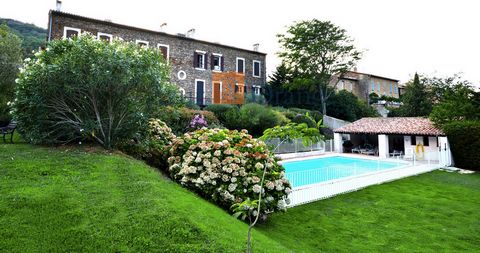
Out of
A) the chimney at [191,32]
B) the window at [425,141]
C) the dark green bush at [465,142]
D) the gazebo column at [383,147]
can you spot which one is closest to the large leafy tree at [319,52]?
the gazebo column at [383,147]

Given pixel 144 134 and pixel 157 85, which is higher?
pixel 157 85

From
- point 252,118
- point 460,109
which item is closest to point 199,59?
point 252,118

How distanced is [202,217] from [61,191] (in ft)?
8.83

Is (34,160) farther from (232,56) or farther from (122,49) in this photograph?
(232,56)

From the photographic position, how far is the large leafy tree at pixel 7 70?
15892 millimetres

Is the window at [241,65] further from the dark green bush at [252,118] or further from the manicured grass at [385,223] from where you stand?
the manicured grass at [385,223]

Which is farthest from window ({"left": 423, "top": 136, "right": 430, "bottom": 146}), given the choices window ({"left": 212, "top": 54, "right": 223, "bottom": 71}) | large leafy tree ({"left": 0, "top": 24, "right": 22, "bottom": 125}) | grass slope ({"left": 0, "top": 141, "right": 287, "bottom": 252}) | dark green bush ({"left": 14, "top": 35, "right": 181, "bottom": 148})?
large leafy tree ({"left": 0, "top": 24, "right": 22, "bottom": 125})

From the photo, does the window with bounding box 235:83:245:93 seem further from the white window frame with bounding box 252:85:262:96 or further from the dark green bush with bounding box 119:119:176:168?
the dark green bush with bounding box 119:119:176:168

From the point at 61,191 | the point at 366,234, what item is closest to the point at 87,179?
the point at 61,191

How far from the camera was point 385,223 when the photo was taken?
26.2 ft

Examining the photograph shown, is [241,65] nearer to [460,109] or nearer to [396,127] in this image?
[396,127]

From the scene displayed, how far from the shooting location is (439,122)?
798 inches

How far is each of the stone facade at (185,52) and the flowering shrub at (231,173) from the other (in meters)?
17.6

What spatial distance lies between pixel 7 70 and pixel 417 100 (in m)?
37.6
